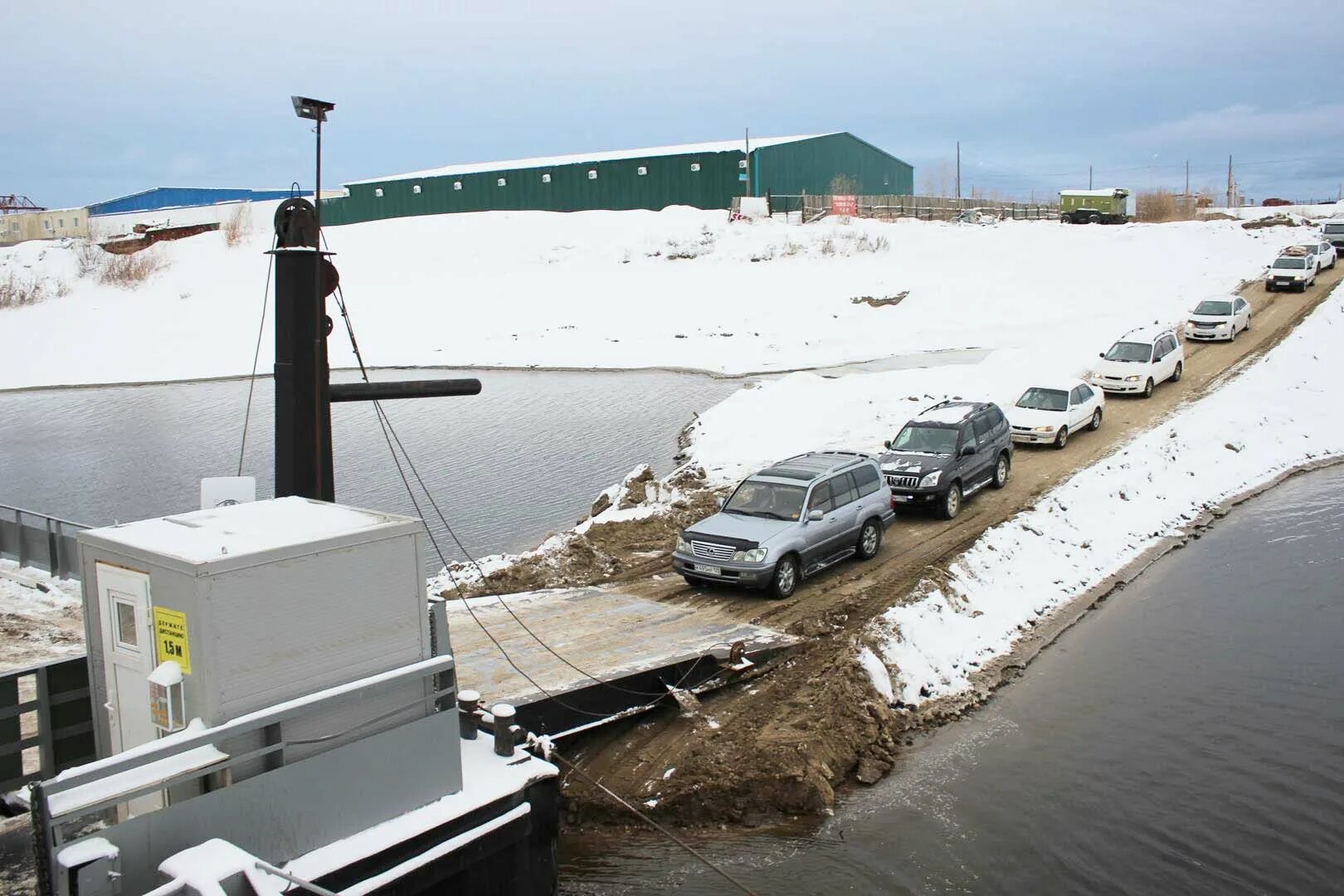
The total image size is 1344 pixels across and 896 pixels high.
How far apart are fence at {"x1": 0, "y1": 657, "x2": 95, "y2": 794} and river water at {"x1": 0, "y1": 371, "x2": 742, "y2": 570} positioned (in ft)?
39.3

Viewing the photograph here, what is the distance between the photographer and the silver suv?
15.4 m

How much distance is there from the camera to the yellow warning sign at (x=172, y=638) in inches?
280

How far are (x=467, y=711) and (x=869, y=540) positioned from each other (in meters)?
9.62

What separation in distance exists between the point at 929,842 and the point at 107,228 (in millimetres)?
99194

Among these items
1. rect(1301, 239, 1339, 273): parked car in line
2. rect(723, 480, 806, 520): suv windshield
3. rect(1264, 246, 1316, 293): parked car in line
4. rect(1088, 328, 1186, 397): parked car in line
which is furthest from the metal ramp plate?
rect(1301, 239, 1339, 273): parked car in line

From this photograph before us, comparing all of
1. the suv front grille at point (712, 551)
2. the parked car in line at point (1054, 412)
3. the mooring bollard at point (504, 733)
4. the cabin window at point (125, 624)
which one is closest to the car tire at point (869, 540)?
the suv front grille at point (712, 551)

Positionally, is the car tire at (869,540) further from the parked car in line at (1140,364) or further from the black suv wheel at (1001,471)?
the parked car in line at (1140,364)

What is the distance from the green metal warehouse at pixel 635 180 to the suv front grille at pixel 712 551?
193ft

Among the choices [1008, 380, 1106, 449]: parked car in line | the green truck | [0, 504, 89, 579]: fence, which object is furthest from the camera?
the green truck

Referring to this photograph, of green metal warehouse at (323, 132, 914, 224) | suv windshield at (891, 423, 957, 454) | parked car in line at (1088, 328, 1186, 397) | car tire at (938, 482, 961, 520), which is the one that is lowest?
car tire at (938, 482, 961, 520)

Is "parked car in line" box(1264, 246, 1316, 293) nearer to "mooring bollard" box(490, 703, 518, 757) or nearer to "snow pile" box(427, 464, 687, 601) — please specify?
"snow pile" box(427, 464, 687, 601)

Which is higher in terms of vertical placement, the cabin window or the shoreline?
the shoreline

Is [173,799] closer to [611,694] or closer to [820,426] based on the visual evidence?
[611,694]

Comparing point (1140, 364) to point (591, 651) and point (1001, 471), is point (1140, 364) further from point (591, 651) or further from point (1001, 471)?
point (591, 651)
